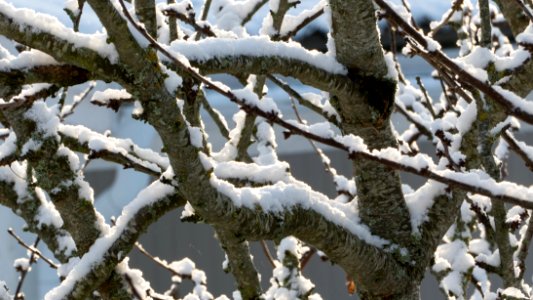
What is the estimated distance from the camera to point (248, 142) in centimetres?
318

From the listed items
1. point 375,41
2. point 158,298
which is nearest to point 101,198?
point 158,298

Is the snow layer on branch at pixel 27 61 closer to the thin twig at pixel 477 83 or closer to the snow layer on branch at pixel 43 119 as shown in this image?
the snow layer on branch at pixel 43 119

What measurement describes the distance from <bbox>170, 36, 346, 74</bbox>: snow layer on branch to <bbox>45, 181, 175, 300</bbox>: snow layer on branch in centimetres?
47

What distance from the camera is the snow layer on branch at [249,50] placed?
1988mm

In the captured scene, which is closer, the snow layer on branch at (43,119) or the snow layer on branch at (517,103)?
the snow layer on branch at (517,103)

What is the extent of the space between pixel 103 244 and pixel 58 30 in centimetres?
70

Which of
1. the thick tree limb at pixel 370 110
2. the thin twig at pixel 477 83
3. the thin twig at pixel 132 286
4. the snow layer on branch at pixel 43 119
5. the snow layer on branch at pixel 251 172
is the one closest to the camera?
the thin twig at pixel 477 83

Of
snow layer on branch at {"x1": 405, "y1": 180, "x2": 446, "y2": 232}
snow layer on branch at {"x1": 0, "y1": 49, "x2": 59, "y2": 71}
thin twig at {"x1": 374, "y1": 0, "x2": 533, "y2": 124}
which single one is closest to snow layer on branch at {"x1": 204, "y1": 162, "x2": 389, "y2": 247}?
snow layer on branch at {"x1": 405, "y1": 180, "x2": 446, "y2": 232}

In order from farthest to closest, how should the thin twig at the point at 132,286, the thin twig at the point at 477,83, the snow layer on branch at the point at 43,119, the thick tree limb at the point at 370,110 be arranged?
1. the thin twig at the point at 132,286
2. the snow layer on branch at the point at 43,119
3. the thick tree limb at the point at 370,110
4. the thin twig at the point at 477,83

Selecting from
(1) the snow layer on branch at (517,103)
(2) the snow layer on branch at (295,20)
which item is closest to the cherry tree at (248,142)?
(1) the snow layer on branch at (517,103)

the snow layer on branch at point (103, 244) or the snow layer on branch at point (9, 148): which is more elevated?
the snow layer on branch at point (9, 148)

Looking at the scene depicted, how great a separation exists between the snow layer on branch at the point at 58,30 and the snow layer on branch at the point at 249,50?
7.4 inches

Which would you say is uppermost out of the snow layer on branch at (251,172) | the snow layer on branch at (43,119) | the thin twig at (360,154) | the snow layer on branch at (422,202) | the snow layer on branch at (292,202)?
the snow layer on branch at (43,119)

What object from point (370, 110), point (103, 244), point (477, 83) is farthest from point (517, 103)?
point (103, 244)
